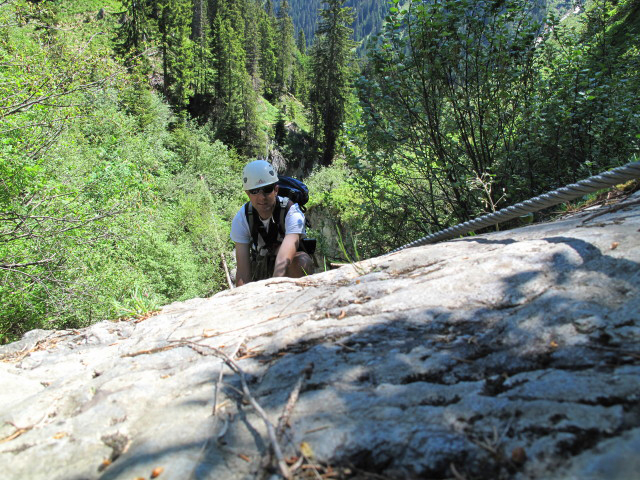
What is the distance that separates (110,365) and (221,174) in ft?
115

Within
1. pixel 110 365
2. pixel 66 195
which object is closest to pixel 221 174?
pixel 66 195

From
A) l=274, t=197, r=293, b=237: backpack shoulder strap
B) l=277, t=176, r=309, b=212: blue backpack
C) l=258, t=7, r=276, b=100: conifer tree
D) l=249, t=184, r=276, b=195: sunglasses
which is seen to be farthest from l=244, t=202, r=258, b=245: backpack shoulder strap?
l=258, t=7, r=276, b=100: conifer tree

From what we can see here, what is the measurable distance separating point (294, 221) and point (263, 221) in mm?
508

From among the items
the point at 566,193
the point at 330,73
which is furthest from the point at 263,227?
the point at 330,73

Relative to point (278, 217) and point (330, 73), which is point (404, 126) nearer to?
point (278, 217)

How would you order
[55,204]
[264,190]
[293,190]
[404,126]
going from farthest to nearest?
1. [55,204]
2. [404,126]
3. [293,190]
4. [264,190]

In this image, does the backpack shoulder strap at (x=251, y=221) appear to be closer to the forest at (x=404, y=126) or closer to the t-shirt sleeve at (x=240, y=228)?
the t-shirt sleeve at (x=240, y=228)

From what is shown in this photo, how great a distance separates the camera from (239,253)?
17.3 ft

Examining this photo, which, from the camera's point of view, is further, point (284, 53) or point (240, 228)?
point (284, 53)

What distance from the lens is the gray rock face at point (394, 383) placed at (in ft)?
3.96

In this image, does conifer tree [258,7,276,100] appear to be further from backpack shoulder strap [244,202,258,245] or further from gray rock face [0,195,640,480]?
gray rock face [0,195,640,480]

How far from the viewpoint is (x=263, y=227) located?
206 inches

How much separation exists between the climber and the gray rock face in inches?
93.4

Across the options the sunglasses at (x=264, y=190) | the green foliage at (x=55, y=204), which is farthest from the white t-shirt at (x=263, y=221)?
the green foliage at (x=55, y=204)
